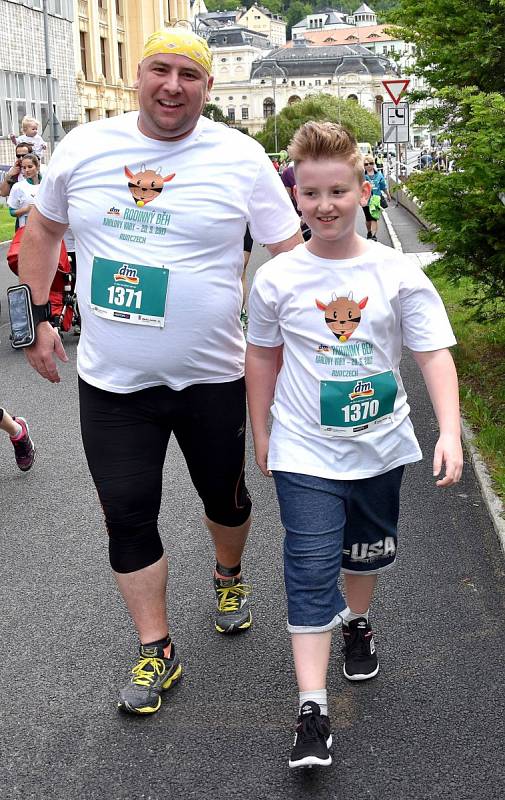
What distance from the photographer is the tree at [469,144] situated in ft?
22.4

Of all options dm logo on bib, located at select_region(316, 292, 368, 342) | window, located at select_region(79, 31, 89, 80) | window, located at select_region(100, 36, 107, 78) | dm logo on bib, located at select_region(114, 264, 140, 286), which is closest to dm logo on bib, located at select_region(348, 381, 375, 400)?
dm logo on bib, located at select_region(316, 292, 368, 342)

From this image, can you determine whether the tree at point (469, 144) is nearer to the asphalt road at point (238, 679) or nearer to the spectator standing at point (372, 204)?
the asphalt road at point (238, 679)

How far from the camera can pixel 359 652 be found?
3.80m

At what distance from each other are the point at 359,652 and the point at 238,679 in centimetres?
42

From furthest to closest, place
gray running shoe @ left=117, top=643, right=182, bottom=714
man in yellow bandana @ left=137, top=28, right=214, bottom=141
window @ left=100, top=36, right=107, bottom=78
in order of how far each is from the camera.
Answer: window @ left=100, top=36, right=107, bottom=78
gray running shoe @ left=117, top=643, right=182, bottom=714
man in yellow bandana @ left=137, top=28, right=214, bottom=141

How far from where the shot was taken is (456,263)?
27.0ft

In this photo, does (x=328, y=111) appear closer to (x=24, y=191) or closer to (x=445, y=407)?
(x=24, y=191)

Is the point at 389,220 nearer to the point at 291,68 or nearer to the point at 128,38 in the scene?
the point at 128,38

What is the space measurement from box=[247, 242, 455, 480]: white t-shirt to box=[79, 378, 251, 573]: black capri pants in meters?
0.40

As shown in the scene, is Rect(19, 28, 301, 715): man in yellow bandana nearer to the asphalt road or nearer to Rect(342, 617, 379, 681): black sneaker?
the asphalt road

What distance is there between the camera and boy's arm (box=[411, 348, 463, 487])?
3201mm

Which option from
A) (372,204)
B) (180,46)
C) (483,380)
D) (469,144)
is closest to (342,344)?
(180,46)

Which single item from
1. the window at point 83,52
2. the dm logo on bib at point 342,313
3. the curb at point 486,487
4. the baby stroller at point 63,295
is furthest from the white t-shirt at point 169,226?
the window at point 83,52

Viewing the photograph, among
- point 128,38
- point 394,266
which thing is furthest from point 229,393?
point 128,38
